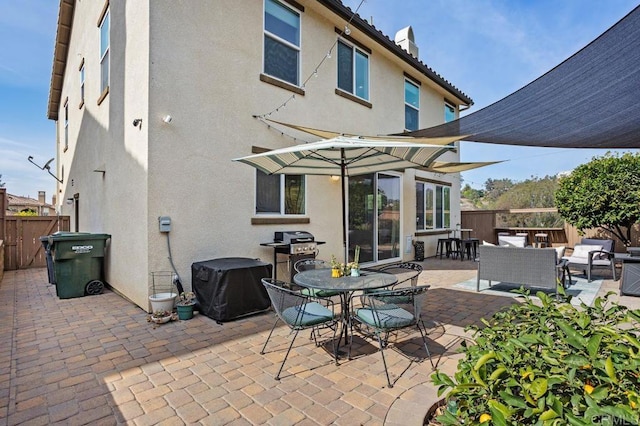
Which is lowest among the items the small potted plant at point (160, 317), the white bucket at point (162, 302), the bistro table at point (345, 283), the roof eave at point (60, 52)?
the small potted plant at point (160, 317)

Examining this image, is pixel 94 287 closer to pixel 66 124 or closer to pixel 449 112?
pixel 66 124

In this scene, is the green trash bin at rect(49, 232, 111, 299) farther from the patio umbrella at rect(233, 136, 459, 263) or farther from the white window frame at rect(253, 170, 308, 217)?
the patio umbrella at rect(233, 136, 459, 263)

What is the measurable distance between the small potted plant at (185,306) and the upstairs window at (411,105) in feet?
27.0

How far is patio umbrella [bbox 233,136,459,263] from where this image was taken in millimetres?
3941

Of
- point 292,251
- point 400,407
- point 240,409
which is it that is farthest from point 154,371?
point 292,251

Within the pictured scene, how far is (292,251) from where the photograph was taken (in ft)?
20.7

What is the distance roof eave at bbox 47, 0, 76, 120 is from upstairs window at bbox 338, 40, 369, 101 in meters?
8.96

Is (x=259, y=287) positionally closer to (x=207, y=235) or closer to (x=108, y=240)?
(x=207, y=235)

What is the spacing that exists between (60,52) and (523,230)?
752 inches

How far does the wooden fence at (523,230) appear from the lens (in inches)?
454

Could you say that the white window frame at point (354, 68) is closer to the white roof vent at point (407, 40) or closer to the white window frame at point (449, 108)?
the white roof vent at point (407, 40)

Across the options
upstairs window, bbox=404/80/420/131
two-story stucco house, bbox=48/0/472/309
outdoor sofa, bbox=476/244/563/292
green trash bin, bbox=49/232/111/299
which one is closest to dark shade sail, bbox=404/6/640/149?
outdoor sofa, bbox=476/244/563/292

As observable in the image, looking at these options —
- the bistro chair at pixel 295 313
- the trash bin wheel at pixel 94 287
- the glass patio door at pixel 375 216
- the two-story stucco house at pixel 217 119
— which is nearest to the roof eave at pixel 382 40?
the two-story stucco house at pixel 217 119

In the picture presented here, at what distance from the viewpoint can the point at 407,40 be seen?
474 inches
